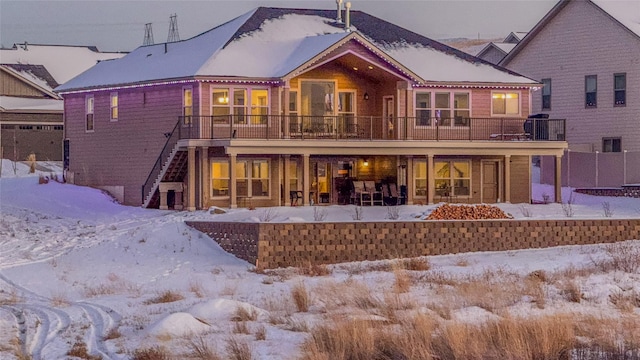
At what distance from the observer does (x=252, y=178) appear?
42.7 metres

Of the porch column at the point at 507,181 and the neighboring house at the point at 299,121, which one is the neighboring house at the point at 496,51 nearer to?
the neighboring house at the point at 299,121

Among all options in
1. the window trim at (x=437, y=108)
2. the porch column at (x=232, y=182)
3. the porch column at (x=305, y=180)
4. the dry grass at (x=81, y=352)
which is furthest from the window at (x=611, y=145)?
the dry grass at (x=81, y=352)

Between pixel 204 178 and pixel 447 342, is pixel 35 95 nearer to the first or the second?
pixel 204 178

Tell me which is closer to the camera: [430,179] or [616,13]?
[430,179]

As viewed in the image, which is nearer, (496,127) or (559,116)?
(496,127)

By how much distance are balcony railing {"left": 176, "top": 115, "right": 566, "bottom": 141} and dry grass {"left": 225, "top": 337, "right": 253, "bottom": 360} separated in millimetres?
22675

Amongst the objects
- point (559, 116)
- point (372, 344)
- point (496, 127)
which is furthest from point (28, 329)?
point (559, 116)

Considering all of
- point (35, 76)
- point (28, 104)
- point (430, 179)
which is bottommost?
point (430, 179)

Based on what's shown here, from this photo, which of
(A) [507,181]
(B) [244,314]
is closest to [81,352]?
(B) [244,314]

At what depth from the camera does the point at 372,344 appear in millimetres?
17672

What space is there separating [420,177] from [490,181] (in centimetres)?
318

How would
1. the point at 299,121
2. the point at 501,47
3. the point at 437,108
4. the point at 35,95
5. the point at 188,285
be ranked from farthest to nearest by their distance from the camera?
1. the point at 35,95
2. the point at 501,47
3. the point at 437,108
4. the point at 299,121
5. the point at 188,285

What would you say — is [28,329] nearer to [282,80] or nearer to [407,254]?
[407,254]

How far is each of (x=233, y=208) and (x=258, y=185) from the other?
2.86 metres
